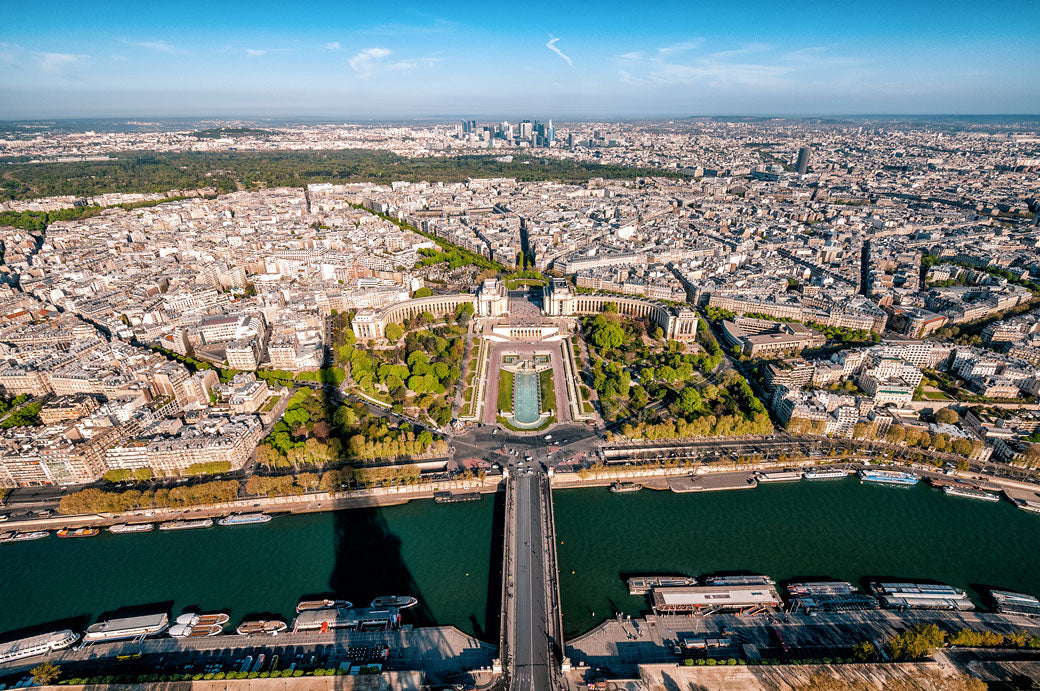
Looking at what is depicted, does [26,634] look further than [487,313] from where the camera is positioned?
No

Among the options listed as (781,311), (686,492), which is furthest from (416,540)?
(781,311)

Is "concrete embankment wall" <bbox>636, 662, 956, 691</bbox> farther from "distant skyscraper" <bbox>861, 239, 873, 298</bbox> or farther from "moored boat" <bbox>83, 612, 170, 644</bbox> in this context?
"distant skyscraper" <bbox>861, 239, 873, 298</bbox>

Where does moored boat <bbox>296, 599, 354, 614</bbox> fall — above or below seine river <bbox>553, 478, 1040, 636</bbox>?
below

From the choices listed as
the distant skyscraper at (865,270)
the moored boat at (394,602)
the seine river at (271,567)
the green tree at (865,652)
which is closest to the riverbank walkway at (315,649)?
the seine river at (271,567)

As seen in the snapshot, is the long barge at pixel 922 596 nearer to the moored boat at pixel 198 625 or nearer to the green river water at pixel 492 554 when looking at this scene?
the green river water at pixel 492 554

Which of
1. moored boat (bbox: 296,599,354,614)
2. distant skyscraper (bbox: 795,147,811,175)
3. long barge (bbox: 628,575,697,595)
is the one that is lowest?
moored boat (bbox: 296,599,354,614)

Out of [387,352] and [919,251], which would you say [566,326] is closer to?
[387,352]

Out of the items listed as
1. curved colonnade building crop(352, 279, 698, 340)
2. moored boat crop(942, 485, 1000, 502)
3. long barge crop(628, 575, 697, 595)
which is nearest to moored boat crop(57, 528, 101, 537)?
curved colonnade building crop(352, 279, 698, 340)
